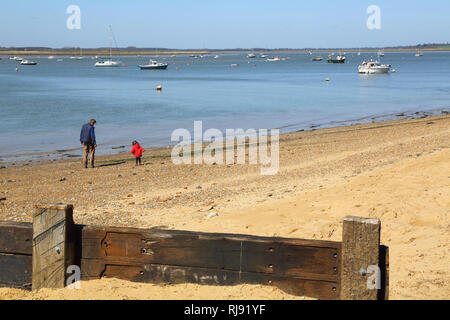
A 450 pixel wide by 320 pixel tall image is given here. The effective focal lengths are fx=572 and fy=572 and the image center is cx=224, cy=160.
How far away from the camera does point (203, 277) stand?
16.6 ft

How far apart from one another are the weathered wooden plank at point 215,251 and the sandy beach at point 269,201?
0.70 ft

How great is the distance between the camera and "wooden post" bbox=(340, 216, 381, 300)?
4.54 metres

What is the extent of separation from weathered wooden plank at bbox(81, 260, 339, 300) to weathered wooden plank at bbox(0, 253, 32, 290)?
0.51m

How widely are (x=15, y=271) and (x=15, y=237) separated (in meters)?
0.34

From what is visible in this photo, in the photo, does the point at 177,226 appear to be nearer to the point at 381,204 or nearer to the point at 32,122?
the point at 381,204

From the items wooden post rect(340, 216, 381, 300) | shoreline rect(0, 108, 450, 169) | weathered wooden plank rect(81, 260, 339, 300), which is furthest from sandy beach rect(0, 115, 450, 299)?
shoreline rect(0, 108, 450, 169)

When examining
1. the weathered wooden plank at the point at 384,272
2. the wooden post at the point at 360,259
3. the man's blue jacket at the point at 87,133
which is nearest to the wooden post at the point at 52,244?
the wooden post at the point at 360,259

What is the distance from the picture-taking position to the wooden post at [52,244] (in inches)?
196

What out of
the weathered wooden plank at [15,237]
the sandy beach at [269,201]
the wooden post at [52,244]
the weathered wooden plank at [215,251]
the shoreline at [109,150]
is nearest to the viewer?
the weathered wooden plank at [215,251]

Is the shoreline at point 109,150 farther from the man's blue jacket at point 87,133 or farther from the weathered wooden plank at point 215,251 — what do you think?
the weathered wooden plank at point 215,251

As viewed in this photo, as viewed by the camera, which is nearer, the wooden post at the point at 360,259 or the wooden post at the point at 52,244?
the wooden post at the point at 360,259

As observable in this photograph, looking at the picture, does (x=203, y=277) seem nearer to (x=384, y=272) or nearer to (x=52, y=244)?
(x=52, y=244)

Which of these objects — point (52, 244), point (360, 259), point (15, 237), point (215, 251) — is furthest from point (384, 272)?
point (15, 237)
